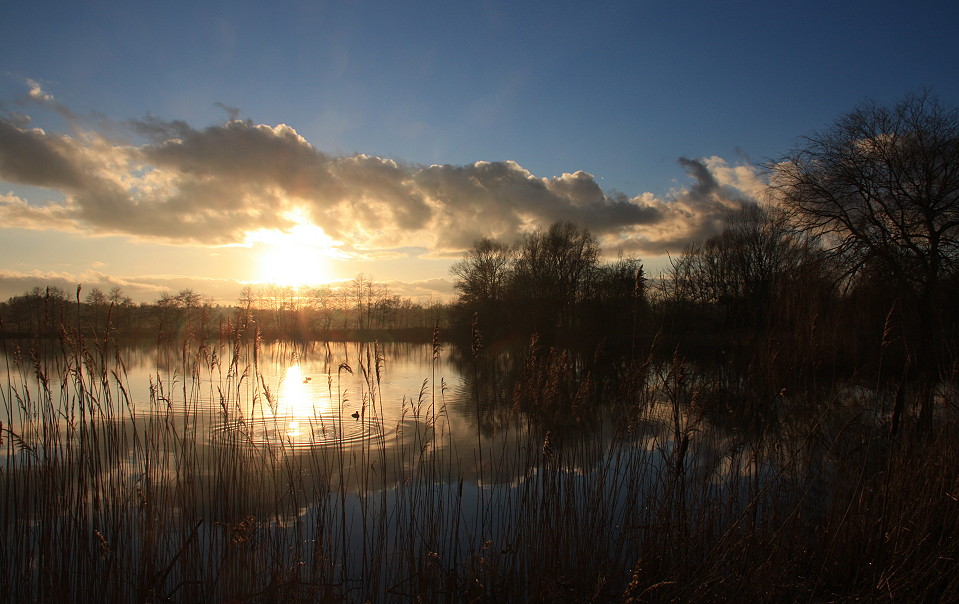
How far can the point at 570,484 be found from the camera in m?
3.87

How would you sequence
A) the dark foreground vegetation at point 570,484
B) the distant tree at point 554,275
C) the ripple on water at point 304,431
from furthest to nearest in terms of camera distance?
the distant tree at point 554,275, the ripple on water at point 304,431, the dark foreground vegetation at point 570,484

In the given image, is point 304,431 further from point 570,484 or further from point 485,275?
point 485,275

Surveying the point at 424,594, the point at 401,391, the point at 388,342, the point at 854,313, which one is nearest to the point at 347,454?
the point at 424,594

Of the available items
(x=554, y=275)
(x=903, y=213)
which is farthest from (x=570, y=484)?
(x=554, y=275)

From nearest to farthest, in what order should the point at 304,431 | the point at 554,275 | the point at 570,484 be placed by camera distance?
the point at 570,484 → the point at 304,431 → the point at 554,275

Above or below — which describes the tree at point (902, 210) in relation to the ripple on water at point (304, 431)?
above

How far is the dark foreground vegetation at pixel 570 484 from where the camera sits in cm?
302

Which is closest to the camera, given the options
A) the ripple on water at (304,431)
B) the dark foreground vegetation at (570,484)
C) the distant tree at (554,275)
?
the dark foreground vegetation at (570,484)

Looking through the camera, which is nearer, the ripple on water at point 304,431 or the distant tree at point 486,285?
the ripple on water at point 304,431

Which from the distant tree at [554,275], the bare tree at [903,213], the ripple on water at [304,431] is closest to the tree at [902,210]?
the bare tree at [903,213]

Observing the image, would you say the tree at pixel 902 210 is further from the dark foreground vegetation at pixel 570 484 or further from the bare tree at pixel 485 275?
the bare tree at pixel 485 275

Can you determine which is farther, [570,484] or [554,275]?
[554,275]

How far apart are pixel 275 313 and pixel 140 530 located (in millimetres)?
11766

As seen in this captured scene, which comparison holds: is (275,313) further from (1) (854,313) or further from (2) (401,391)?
(1) (854,313)
